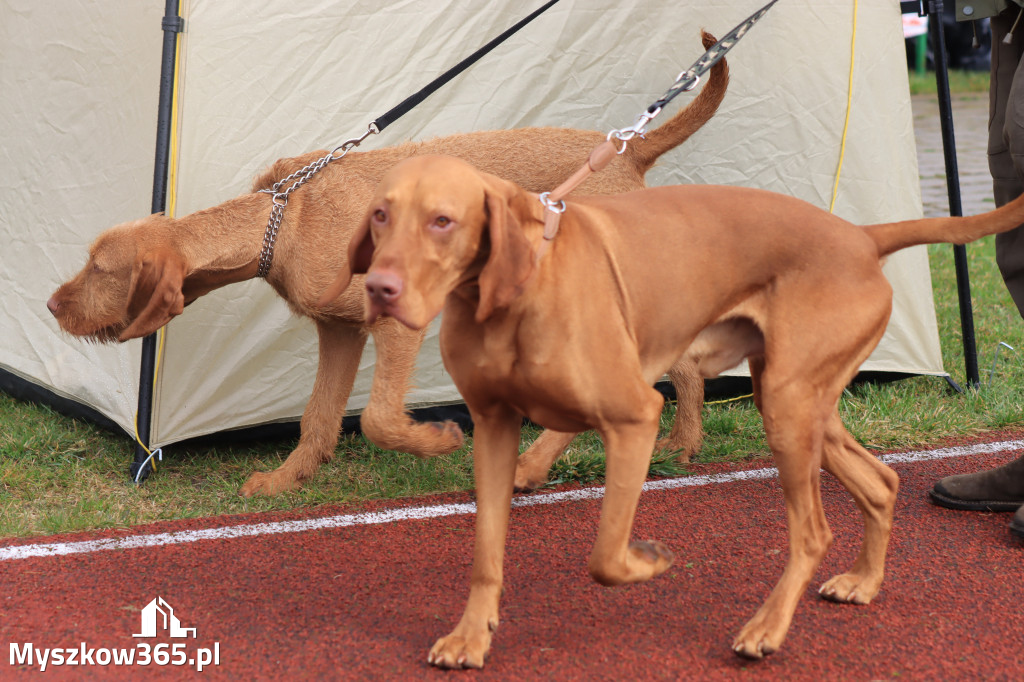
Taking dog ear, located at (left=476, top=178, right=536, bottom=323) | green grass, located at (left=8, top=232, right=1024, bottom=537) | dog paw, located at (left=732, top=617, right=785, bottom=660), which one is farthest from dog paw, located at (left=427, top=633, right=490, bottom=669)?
green grass, located at (left=8, top=232, right=1024, bottom=537)

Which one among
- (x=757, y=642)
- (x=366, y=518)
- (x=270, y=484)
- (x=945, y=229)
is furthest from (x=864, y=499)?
(x=270, y=484)

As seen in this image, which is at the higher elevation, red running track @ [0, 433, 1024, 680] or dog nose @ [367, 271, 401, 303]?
dog nose @ [367, 271, 401, 303]

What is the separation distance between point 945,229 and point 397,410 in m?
2.13

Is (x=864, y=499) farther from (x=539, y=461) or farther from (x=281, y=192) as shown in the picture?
(x=281, y=192)

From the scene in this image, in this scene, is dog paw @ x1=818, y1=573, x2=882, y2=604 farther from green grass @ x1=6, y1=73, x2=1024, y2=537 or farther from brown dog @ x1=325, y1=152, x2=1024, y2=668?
green grass @ x1=6, y1=73, x2=1024, y2=537

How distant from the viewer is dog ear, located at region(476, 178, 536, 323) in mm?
2600

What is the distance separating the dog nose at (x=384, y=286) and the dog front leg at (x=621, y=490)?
74 cm

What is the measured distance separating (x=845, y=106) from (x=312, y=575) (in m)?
3.61

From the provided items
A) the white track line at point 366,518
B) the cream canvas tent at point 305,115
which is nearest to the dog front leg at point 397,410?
the white track line at point 366,518

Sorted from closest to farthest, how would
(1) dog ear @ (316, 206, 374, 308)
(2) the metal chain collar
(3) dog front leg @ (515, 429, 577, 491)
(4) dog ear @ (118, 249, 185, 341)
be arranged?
(1) dog ear @ (316, 206, 374, 308) → (4) dog ear @ (118, 249, 185, 341) → (2) the metal chain collar → (3) dog front leg @ (515, 429, 577, 491)

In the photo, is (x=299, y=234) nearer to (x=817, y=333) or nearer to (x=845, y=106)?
(x=817, y=333)

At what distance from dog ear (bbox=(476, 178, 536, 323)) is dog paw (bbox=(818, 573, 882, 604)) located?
61.2 inches

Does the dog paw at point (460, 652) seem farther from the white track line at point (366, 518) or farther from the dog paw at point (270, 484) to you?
the dog paw at point (270, 484)

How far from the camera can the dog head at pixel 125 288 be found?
13.5ft
